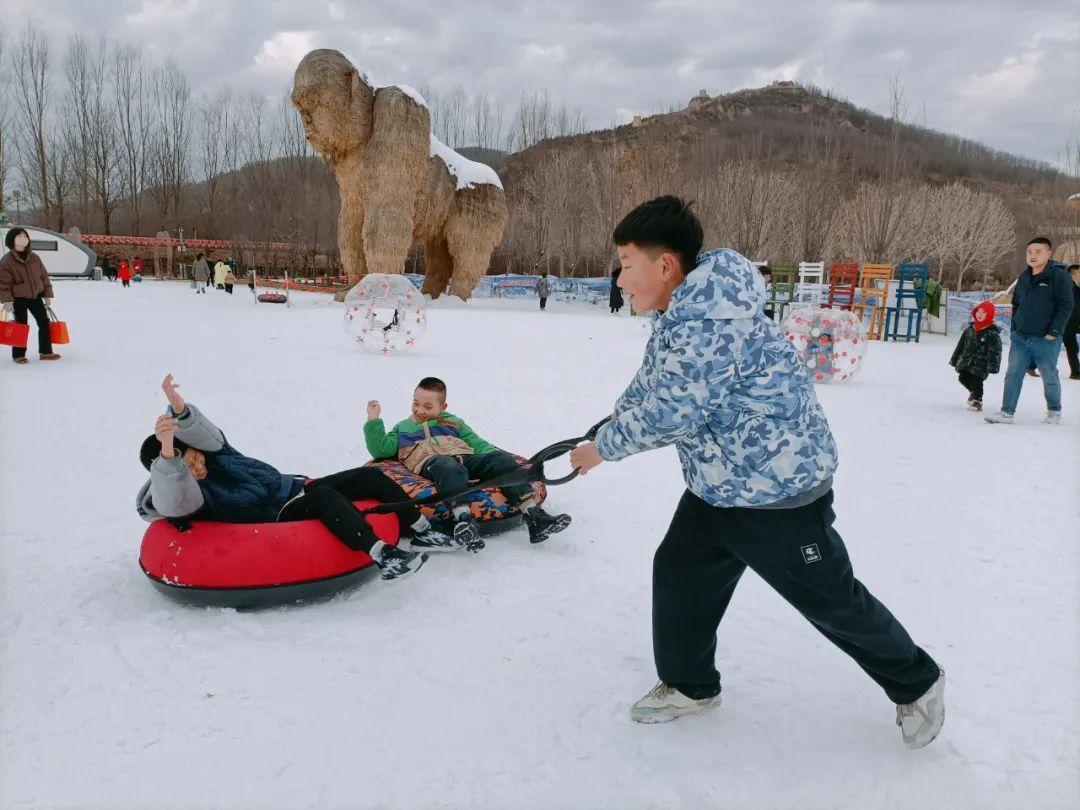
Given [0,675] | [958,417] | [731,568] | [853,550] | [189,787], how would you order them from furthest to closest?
[958,417], [853,550], [0,675], [731,568], [189,787]

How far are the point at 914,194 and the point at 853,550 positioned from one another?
95.0 feet

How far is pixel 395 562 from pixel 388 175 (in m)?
16.8

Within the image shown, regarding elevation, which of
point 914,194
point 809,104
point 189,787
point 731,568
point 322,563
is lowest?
point 189,787

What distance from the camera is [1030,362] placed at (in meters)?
6.82

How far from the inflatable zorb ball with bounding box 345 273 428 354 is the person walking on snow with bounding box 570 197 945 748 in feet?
28.1

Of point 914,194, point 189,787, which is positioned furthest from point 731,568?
point 914,194

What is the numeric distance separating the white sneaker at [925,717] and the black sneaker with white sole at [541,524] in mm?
1995

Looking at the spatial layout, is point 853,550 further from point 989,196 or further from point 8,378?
point 989,196

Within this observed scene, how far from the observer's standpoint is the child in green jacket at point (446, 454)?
380 cm

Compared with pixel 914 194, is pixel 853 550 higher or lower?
lower

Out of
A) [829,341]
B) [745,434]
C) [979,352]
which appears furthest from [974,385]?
[745,434]

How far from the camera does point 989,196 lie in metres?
33.5

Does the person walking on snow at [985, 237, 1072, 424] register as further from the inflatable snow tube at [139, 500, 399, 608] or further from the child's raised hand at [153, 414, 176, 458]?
the child's raised hand at [153, 414, 176, 458]

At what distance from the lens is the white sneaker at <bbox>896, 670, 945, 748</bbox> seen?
6.93 ft
